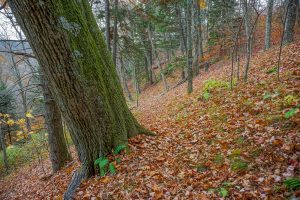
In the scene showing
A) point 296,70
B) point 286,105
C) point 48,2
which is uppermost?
point 48,2

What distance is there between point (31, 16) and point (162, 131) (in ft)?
13.7

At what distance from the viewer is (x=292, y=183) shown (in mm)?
2635

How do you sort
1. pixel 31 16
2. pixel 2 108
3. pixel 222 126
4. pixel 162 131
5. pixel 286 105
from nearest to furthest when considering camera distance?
A: pixel 31 16, pixel 286 105, pixel 222 126, pixel 162 131, pixel 2 108

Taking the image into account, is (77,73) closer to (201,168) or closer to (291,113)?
(201,168)

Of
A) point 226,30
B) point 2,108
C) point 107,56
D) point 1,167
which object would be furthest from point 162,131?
point 2,108

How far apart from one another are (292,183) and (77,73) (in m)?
3.57

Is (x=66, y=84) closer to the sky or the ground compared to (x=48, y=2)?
closer to the ground

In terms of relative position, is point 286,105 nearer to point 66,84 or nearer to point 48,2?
point 66,84

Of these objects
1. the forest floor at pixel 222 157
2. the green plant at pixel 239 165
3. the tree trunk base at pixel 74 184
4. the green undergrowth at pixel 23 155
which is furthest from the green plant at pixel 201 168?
the green undergrowth at pixel 23 155

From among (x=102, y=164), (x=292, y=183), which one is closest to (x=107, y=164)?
(x=102, y=164)

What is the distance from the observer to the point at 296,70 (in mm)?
6082

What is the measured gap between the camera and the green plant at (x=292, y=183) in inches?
102

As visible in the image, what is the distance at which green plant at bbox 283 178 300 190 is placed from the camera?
2596 millimetres

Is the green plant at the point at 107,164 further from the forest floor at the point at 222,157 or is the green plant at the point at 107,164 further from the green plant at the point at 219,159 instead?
the green plant at the point at 219,159
